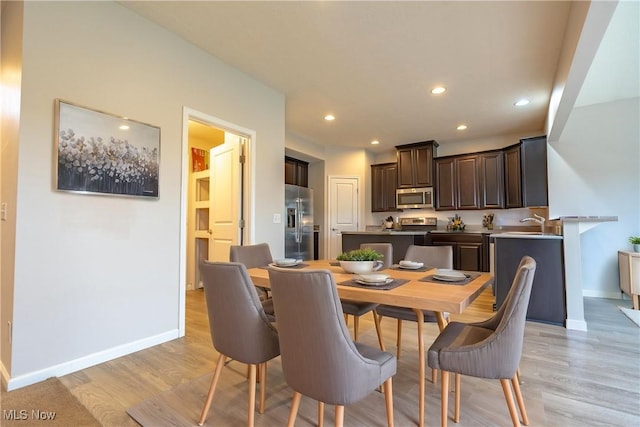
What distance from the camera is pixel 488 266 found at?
5.08m

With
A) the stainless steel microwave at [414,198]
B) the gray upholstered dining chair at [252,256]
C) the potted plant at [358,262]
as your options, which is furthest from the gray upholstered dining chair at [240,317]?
the stainless steel microwave at [414,198]

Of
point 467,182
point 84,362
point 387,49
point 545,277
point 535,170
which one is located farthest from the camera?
point 467,182

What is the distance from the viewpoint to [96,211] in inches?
85.9

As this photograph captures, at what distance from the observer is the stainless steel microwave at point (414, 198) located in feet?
19.4

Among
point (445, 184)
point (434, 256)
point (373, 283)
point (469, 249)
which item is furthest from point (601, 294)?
point (373, 283)

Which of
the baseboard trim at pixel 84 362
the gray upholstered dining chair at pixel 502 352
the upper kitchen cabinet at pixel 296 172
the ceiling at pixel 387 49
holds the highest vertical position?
the ceiling at pixel 387 49

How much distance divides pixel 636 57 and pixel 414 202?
345 centimetres

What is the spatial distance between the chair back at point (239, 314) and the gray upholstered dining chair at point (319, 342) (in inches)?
9.1

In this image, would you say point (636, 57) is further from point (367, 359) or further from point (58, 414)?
point (58, 414)

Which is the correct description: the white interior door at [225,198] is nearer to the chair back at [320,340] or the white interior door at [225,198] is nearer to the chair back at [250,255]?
the chair back at [250,255]

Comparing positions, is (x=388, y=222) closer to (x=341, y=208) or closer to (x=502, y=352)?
(x=341, y=208)

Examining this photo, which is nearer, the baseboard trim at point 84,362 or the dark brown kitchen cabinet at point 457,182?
the baseboard trim at point 84,362

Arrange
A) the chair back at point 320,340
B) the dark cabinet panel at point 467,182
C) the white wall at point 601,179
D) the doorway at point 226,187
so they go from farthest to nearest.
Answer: the dark cabinet panel at point 467,182
the white wall at point 601,179
the doorway at point 226,187
the chair back at point 320,340

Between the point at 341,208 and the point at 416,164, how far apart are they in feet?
5.65
